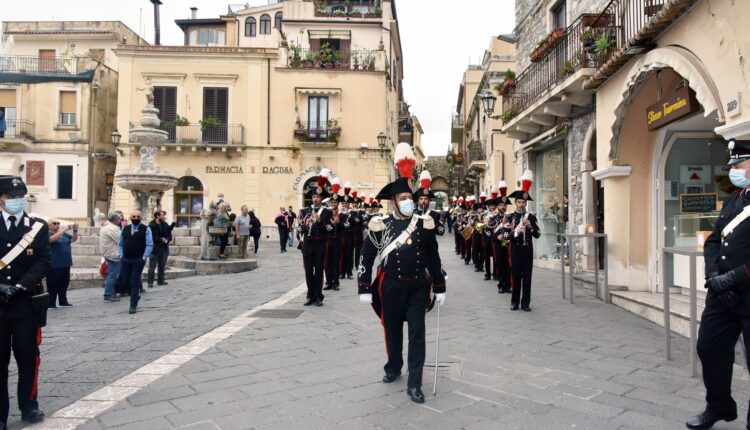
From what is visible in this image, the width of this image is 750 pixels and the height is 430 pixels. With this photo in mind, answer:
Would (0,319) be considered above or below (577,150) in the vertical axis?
below

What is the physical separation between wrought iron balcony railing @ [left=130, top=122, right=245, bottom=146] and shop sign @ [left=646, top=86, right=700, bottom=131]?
79.6ft

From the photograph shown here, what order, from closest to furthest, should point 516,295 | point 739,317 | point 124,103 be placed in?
1. point 739,317
2. point 516,295
3. point 124,103

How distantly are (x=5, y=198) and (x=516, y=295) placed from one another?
7.11m

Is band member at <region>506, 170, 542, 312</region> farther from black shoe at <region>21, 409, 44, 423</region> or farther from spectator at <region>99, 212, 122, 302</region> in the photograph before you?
spectator at <region>99, 212, 122, 302</region>

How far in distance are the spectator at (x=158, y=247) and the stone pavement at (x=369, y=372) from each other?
296 cm

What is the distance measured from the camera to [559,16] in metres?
15.1

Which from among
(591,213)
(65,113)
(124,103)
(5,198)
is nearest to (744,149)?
(5,198)

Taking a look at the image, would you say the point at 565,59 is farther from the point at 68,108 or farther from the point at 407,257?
the point at 68,108

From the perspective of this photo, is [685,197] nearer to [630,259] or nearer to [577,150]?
[630,259]

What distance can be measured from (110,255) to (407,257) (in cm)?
772

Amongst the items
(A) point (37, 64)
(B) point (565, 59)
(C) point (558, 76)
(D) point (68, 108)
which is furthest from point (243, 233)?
(A) point (37, 64)

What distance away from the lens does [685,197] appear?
908 cm

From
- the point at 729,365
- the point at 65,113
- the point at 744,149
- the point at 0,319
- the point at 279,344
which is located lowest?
the point at 279,344

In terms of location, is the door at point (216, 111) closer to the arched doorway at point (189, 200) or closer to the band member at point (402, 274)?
the arched doorway at point (189, 200)
